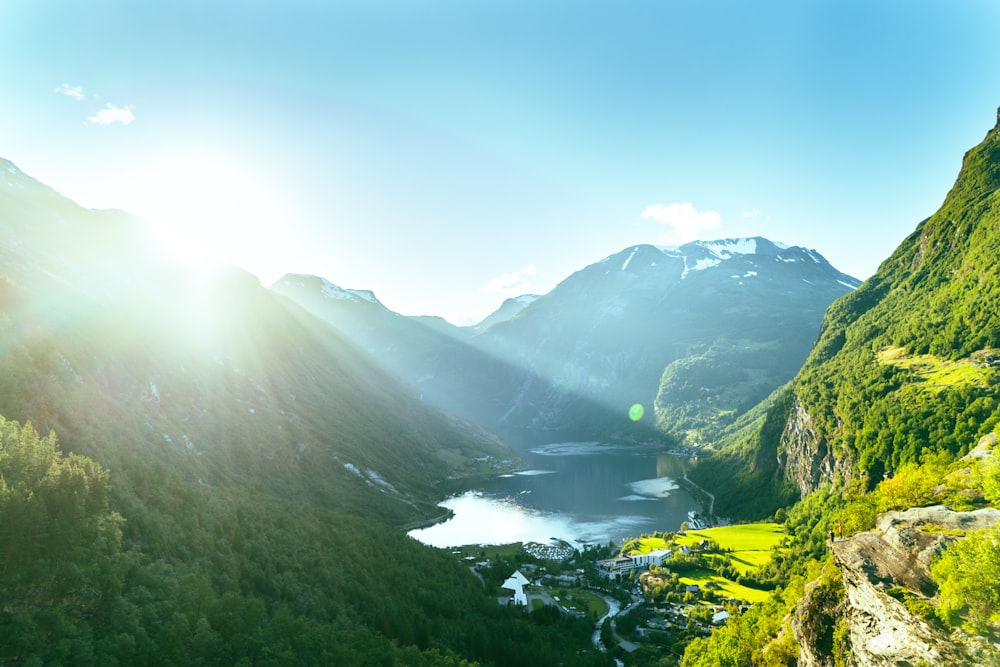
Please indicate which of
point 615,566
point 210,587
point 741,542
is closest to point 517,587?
point 615,566

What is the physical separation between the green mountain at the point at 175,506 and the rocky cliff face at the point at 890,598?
32.8 m

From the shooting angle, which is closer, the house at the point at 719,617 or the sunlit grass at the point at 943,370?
the house at the point at 719,617

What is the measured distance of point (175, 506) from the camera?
59625mm

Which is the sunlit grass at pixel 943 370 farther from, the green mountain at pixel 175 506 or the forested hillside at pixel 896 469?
the green mountain at pixel 175 506

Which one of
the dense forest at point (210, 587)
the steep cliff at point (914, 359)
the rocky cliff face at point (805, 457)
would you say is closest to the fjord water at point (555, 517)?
the rocky cliff face at point (805, 457)

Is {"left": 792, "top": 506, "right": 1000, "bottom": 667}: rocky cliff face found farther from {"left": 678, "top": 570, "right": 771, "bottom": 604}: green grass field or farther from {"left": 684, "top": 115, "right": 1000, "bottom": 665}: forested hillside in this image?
{"left": 678, "top": 570, "right": 771, "bottom": 604}: green grass field

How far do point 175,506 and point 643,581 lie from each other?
82.0 meters

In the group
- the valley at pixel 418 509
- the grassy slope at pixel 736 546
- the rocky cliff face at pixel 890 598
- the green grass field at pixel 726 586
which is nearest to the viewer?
the rocky cliff face at pixel 890 598

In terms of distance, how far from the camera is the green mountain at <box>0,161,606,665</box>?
36.1 meters

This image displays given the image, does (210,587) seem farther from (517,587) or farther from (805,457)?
(805,457)

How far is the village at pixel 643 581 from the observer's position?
271 ft

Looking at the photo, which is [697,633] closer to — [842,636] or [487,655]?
[487,655]

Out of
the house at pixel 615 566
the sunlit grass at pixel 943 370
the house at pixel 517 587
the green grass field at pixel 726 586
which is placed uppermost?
the sunlit grass at pixel 943 370

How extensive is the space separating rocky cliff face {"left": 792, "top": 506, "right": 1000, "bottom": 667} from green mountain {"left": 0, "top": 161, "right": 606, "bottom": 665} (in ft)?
108
